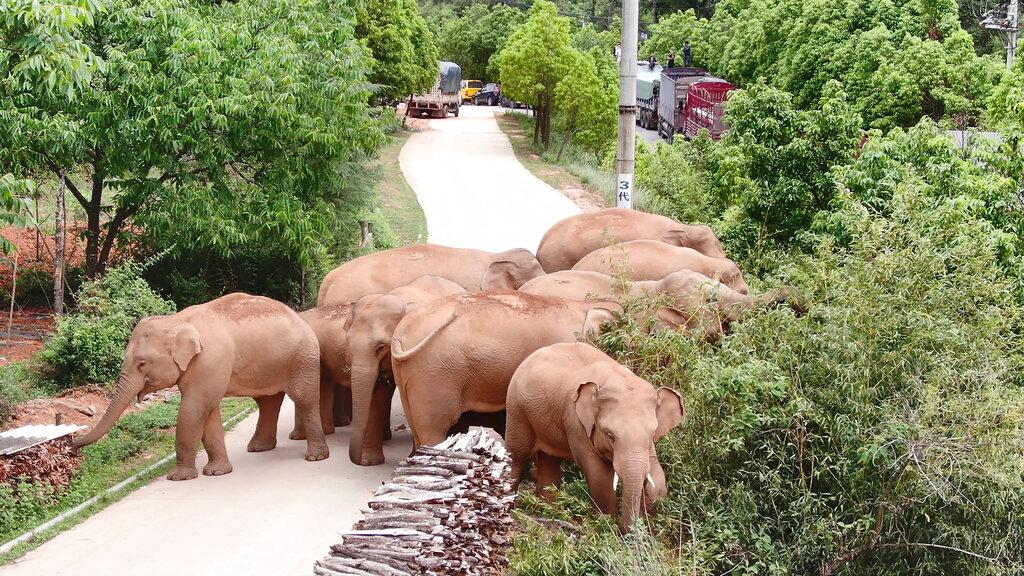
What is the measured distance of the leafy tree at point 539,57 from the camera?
43.5 m

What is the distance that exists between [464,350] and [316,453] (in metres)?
2.25

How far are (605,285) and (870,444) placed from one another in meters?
4.16

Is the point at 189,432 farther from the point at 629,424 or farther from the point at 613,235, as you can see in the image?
the point at 613,235

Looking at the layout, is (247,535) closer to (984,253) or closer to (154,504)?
(154,504)

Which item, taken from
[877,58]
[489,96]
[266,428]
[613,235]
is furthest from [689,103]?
[489,96]

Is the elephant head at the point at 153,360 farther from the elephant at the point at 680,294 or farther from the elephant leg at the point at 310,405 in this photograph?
the elephant at the point at 680,294

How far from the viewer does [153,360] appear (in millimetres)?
11406

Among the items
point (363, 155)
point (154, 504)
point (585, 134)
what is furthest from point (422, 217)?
point (154, 504)

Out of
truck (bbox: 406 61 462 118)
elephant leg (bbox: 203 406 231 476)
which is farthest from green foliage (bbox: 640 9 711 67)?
elephant leg (bbox: 203 406 231 476)

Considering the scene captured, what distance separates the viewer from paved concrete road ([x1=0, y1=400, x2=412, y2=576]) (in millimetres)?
9625

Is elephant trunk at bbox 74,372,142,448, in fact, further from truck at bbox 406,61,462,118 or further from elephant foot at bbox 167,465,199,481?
truck at bbox 406,61,462,118

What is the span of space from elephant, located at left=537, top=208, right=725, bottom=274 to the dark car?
62131mm

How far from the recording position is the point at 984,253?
11.1 m

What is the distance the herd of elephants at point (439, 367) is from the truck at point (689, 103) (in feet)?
85.8
